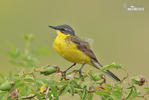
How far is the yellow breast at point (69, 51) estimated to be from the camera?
4.55m

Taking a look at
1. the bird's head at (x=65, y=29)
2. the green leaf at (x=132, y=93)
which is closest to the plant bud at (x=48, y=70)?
the green leaf at (x=132, y=93)

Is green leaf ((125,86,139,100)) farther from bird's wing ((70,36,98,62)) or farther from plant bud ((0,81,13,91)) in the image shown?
bird's wing ((70,36,98,62))

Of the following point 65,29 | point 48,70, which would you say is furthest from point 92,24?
point 48,70

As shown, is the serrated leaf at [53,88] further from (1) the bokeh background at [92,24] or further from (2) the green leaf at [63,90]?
(1) the bokeh background at [92,24]

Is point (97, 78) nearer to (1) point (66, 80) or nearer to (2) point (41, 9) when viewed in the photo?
(1) point (66, 80)

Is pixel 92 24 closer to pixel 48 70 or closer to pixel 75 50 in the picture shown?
pixel 75 50

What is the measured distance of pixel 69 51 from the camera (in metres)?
4.60

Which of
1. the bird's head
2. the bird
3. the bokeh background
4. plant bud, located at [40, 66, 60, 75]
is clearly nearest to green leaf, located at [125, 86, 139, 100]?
plant bud, located at [40, 66, 60, 75]

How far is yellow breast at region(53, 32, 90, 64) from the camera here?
4547 millimetres

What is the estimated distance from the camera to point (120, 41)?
10.3m

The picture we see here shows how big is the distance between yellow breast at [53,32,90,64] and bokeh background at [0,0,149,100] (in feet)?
11.7

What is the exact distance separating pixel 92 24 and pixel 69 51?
21.8 ft

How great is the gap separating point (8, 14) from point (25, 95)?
30.2 ft

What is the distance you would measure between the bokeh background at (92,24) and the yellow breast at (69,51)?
3.57 meters
